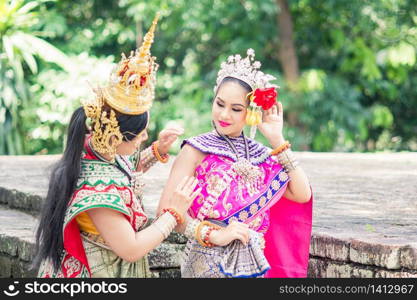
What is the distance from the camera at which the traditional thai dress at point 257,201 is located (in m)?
3.07

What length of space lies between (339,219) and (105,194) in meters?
1.69

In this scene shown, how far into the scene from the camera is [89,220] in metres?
2.98

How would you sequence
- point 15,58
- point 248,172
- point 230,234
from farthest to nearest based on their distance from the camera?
point 15,58 → point 248,172 → point 230,234

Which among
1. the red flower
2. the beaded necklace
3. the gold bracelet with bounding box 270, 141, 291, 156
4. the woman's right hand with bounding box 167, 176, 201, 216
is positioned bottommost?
the woman's right hand with bounding box 167, 176, 201, 216

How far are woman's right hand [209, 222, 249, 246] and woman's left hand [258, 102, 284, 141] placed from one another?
353 millimetres

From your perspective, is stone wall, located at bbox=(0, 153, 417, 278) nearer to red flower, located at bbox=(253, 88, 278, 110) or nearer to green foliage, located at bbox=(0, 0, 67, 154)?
red flower, located at bbox=(253, 88, 278, 110)

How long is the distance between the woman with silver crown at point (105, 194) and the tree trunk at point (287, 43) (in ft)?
30.6

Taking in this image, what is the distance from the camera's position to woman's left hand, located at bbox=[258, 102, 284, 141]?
10.2ft

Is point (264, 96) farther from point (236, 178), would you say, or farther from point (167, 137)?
point (167, 137)

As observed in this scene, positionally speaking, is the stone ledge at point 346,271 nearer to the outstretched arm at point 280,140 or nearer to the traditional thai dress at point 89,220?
the outstretched arm at point 280,140

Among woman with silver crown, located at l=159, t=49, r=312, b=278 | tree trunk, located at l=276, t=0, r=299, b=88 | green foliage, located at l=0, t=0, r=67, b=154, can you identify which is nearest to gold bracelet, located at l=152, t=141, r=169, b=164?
woman with silver crown, located at l=159, t=49, r=312, b=278

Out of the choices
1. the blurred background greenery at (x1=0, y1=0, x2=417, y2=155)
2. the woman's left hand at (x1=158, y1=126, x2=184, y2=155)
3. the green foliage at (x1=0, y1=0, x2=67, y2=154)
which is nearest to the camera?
the woman's left hand at (x1=158, y1=126, x2=184, y2=155)

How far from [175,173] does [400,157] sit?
189 inches

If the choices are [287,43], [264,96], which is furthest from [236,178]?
[287,43]
